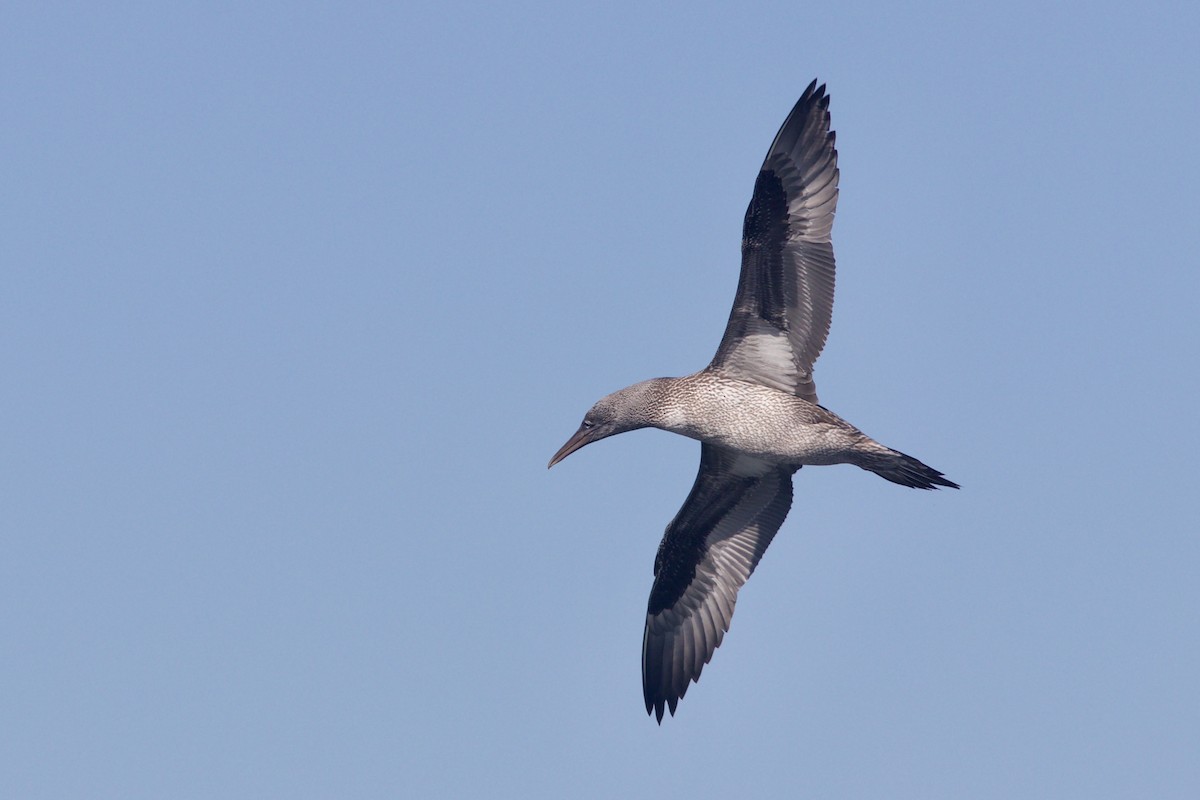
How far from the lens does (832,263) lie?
2002 centimetres

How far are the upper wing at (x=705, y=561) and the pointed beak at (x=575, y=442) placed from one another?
5.03ft

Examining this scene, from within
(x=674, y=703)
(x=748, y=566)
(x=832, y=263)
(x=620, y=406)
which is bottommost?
(x=674, y=703)

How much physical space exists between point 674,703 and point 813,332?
5712mm

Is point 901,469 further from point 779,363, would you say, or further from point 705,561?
point 705,561

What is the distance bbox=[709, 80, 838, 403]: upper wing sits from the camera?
783 inches

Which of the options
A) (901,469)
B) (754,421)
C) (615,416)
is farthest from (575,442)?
(901,469)

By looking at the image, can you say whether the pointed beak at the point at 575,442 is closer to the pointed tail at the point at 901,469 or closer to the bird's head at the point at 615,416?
the bird's head at the point at 615,416

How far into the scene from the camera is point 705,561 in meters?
22.7

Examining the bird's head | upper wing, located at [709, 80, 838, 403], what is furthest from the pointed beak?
upper wing, located at [709, 80, 838, 403]

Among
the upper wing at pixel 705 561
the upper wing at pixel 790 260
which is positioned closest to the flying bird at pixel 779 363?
the upper wing at pixel 790 260

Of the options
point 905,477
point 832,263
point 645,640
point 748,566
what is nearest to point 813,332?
point 832,263

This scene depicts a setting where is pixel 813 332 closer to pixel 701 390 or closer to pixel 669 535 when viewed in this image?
pixel 701 390

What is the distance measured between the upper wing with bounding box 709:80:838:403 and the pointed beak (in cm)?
217

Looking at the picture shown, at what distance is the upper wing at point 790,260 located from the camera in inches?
783
